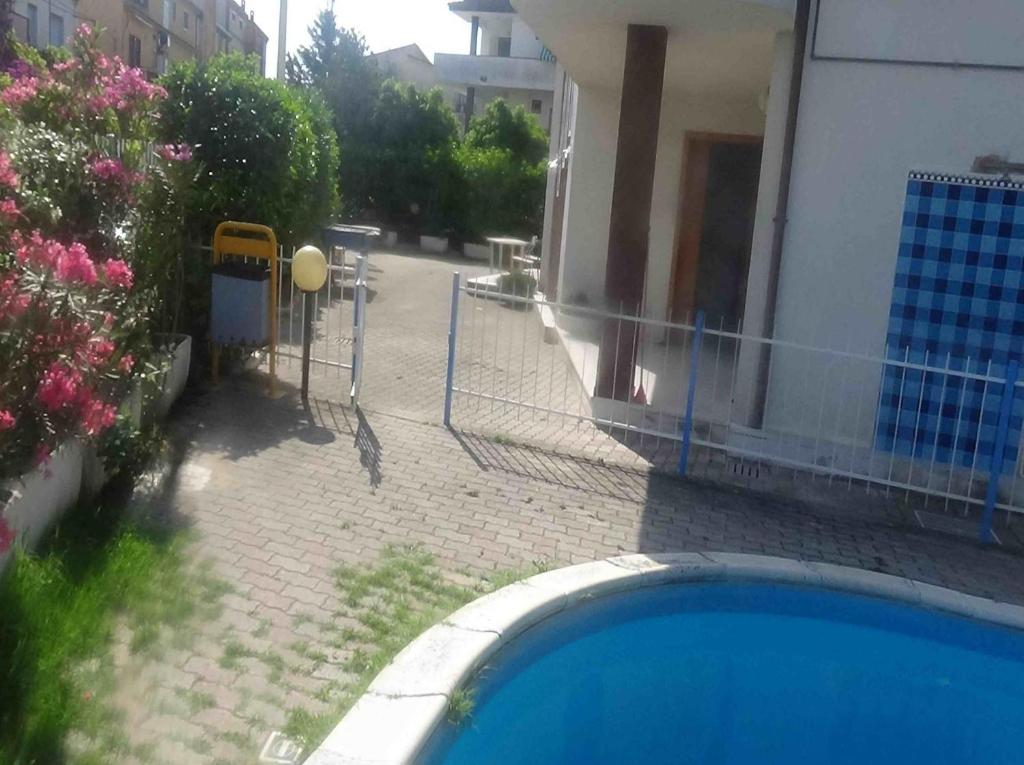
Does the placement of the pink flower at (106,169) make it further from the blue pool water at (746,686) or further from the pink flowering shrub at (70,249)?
the blue pool water at (746,686)

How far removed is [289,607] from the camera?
5.02 meters

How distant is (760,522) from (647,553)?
1.19 meters

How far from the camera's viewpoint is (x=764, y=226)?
8383 millimetres

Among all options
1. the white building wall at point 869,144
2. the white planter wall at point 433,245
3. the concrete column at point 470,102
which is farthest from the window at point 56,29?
the white building wall at point 869,144

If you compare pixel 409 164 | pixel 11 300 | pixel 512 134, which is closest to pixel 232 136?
pixel 11 300

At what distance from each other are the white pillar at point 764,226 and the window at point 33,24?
2672 centimetres

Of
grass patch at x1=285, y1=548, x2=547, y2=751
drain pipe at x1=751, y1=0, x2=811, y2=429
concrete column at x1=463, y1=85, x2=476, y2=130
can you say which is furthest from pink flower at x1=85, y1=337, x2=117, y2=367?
concrete column at x1=463, y1=85, x2=476, y2=130

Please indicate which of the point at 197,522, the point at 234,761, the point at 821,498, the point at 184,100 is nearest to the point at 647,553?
the point at 821,498

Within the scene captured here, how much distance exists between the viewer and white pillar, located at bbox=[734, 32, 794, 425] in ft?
27.0

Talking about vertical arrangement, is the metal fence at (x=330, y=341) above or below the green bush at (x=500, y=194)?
below

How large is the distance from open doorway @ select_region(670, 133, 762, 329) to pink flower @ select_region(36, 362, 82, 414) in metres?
9.71

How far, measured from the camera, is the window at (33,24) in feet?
94.8

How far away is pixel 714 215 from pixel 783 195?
16.1 feet

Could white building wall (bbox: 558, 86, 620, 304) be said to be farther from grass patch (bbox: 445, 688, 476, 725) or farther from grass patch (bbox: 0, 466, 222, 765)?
grass patch (bbox: 445, 688, 476, 725)
